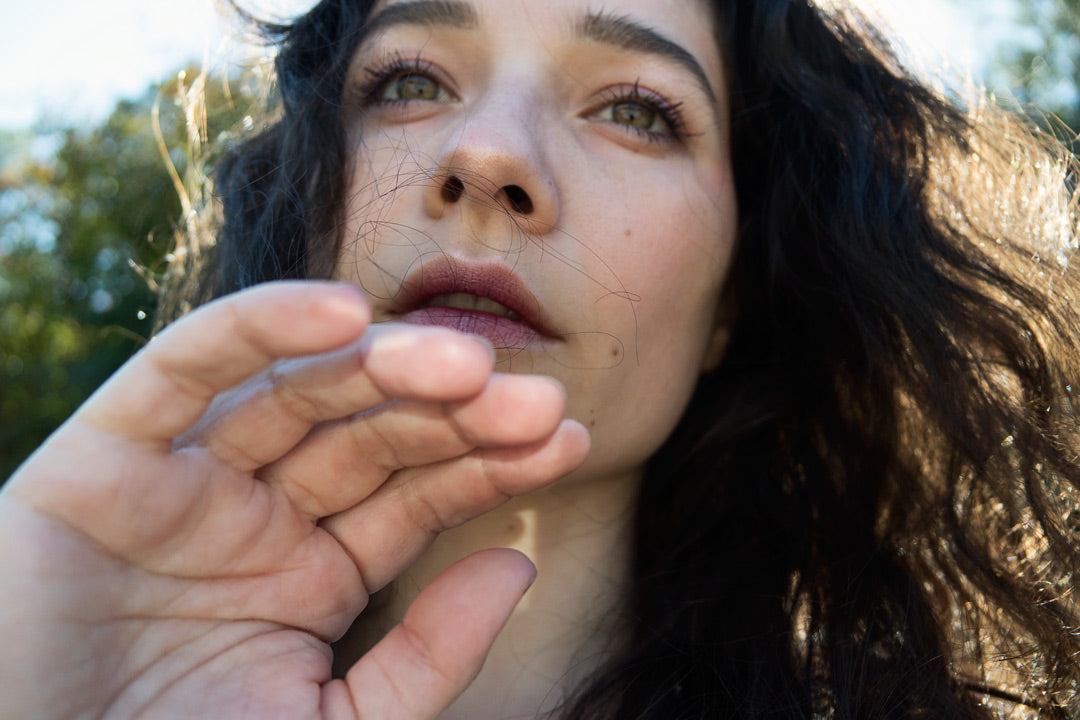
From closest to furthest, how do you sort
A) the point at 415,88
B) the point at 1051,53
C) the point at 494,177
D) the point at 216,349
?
1. the point at 216,349
2. the point at 494,177
3. the point at 415,88
4. the point at 1051,53

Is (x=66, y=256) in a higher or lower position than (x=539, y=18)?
lower

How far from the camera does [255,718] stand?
3.29 ft

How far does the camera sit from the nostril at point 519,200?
143cm

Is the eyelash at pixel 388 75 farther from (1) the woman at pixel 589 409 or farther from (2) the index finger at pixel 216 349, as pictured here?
(2) the index finger at pixel 216 349

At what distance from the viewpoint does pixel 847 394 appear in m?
2.06

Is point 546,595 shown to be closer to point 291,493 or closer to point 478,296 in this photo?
point 478,296

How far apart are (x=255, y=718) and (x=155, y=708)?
12cm

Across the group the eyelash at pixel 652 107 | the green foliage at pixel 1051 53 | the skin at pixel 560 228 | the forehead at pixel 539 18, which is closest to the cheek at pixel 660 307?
the skin at pixel 560 228

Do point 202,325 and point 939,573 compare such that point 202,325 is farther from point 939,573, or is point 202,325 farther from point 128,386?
point 939,573

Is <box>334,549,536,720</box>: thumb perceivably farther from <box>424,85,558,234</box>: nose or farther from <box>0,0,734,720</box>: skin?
<box>424,85,558,234</box>: nose

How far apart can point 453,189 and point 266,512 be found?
648 mm

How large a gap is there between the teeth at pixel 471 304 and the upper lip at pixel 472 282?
0.03m

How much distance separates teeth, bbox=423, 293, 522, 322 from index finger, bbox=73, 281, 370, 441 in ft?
1.92

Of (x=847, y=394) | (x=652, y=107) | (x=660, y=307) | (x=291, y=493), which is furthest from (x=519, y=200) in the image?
(x=847, y=394)
